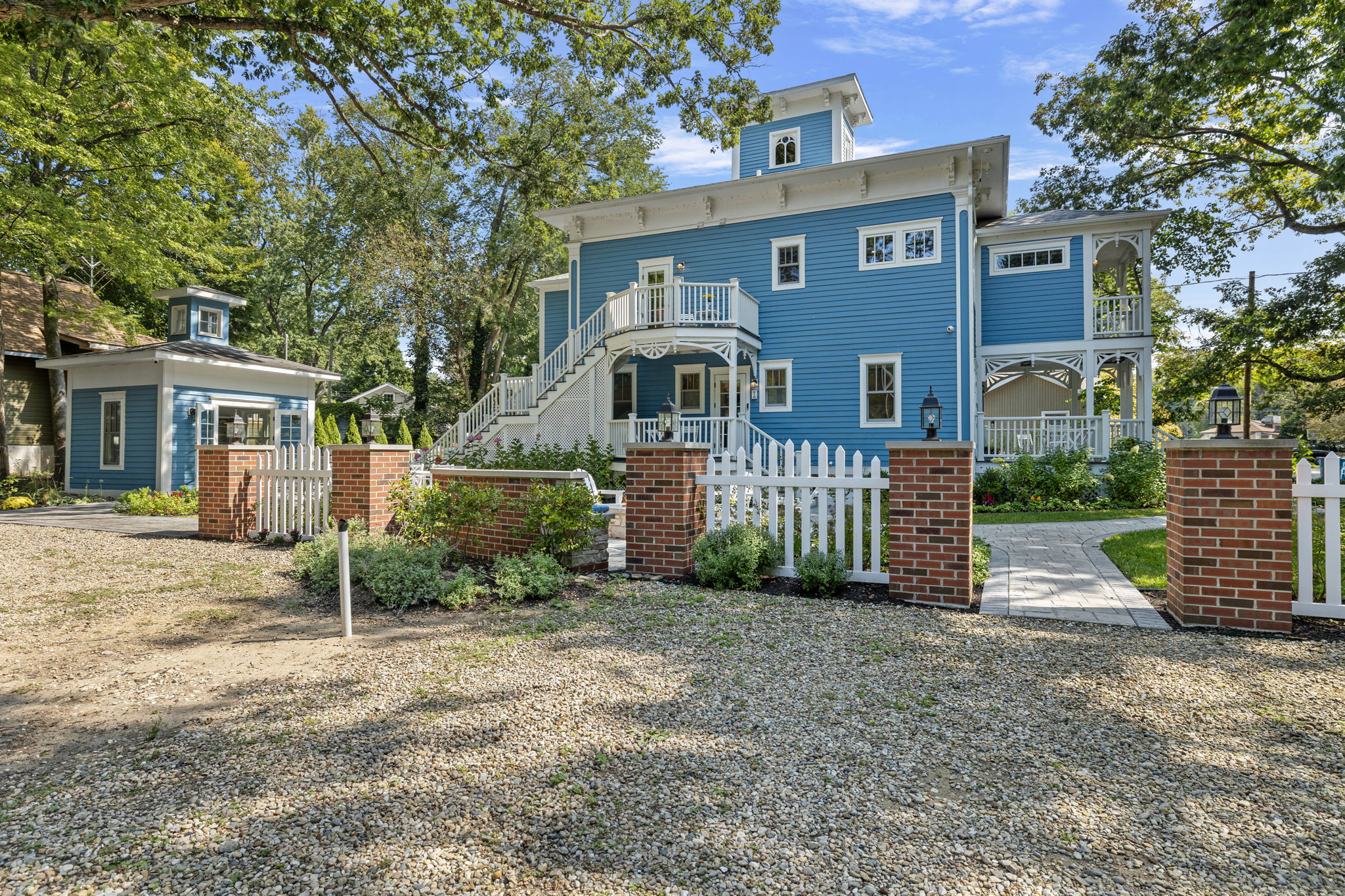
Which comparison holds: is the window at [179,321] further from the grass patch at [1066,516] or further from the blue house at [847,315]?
the grass patch at [1066,516]

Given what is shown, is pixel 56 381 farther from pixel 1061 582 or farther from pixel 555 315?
pixel 1061 582

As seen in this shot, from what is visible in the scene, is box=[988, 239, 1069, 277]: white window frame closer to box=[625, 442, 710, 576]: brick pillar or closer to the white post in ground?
box=[625, 442, 710, 576]: brick pillar

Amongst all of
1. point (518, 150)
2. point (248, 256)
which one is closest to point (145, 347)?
point (518, 150)

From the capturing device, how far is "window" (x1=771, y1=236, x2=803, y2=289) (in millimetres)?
16281

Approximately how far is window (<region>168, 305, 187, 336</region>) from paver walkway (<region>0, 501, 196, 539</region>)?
5.47m

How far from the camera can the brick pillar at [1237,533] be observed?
4547mm

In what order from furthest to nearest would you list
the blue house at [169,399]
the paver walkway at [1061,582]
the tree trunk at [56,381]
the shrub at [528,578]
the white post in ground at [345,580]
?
1. the tree trunk at [56,381]
2. the blue house at [169,399]
3. the shrub at [528,578]
4. the paver walkway at [1061,582]
5. the white post in ground at [345,580]

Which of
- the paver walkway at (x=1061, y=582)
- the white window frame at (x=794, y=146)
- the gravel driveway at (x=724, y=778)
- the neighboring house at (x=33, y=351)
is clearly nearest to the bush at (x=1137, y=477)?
the paver walkway at (x=1061, y=582)

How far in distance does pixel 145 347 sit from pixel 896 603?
18.5 meters

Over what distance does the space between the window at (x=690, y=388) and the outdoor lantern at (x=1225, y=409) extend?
12.8 metres

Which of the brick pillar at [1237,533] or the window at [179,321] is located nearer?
the brick pillar at [1237,533]

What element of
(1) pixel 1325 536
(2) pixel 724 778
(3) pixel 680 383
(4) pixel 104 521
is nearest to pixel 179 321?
(4) pixel 104 521

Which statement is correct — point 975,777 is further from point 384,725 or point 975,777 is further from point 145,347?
point 145,347

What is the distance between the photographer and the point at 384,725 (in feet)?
10.4
